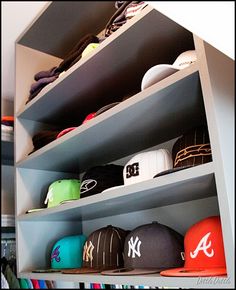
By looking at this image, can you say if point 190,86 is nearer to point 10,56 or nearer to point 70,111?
point 70,111

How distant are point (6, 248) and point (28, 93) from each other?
0.75 m

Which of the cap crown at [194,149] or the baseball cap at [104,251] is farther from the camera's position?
the baseball cap at [104,251]

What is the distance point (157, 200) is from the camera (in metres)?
1.00

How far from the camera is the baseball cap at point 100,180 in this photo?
1126 millimetres

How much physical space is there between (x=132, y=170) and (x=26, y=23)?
949 millimetres

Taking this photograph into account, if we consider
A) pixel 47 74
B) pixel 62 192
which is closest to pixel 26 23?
pixel 47 74

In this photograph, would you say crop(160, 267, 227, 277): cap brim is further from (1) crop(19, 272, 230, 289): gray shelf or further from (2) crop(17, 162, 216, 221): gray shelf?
(2) crop(17, 162, 216, 221): gray shelf

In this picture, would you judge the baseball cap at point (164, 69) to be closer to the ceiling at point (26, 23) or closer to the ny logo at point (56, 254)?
the ceiling at point (26, 23)

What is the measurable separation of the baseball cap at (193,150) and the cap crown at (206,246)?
154mm

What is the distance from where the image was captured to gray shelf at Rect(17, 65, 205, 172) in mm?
800

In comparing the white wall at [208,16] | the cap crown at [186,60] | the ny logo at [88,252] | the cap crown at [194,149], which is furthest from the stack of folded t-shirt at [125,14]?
the ny logo at [88,252]

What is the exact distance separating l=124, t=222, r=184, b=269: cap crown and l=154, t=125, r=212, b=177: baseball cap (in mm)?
204

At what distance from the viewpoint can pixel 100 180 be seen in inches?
44.6

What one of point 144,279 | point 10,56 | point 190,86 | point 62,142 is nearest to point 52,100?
point 62,142
